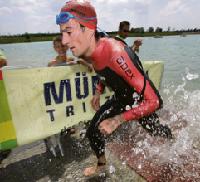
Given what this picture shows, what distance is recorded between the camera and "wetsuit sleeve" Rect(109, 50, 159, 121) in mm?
2916

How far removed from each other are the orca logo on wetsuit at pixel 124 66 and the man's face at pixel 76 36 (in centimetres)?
38

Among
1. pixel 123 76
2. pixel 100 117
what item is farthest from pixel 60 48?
pixel 123 76

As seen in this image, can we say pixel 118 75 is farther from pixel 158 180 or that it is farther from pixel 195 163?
pixel 195 163

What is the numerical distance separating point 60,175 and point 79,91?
147 centimetres

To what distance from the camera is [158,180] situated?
12.6 ft

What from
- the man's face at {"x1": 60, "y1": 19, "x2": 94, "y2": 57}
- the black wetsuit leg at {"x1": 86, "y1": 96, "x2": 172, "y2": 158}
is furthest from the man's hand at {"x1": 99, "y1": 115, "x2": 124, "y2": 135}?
the black wetsuit leg at {"x1": 86, "y1": 96, "x2": 172, "y2": 158}

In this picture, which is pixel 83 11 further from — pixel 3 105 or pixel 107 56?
pixel 3 105

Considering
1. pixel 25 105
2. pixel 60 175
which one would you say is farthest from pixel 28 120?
pixel 60 175

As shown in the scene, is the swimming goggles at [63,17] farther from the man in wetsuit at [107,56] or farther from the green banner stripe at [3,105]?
the green banner stripe at [3,105]

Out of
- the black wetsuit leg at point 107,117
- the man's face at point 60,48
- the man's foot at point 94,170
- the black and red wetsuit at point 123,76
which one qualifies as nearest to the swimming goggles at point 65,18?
the black and red wetsuit at point 123,76

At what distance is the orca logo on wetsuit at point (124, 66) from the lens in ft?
9.78

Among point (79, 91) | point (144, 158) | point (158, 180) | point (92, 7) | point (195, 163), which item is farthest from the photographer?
point (79, 91)

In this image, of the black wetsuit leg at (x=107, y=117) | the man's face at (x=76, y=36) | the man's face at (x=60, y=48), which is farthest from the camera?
the man's face at (x=60, y=48)

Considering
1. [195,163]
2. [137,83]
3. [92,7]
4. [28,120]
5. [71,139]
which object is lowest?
[71,139]
